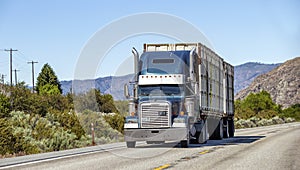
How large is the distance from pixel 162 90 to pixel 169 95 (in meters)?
0.34

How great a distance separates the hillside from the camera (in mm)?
160250

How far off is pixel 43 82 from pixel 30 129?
68.3 meters

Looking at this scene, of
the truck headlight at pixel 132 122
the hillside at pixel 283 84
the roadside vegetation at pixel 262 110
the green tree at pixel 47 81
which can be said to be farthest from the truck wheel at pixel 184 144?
the hillside at pixel 283 84

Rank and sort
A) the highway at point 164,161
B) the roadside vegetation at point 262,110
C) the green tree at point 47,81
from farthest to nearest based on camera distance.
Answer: the green tree at point 47,81
the roadside vegetation at point 262,110
the highway at point 164,161

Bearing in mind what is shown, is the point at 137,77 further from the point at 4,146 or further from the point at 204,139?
the point at 4,146

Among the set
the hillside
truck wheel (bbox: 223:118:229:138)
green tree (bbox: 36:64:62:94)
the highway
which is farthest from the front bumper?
the hillside

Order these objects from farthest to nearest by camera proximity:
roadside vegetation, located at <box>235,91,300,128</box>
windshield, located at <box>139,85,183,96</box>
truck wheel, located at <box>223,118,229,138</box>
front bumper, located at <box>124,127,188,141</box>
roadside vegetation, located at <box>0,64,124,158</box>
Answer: roadside vegetation, located at <box>235,91,300,128</box> < truck wheel, located at <box>223,118,229,138</box> < roadside vegetation, located at <box>0,64,124,158</box> < windshield, located at <box>139,85,183,96</box> < front bumper, located at <box>124,127,188,141</box>

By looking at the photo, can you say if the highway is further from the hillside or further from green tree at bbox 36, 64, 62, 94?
the hillside

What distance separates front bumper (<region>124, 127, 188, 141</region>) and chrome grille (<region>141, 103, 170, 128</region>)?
21 centimetres

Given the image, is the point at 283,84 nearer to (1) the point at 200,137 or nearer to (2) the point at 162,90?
(1) the point at 200,137

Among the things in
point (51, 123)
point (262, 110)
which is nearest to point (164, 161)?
point (51, 123)

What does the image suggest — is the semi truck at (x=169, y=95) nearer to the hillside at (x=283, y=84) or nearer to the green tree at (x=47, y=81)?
the green tree at (x=47, y=81)

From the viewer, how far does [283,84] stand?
16738 centimetres

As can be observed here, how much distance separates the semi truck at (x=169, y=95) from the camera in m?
20.8
